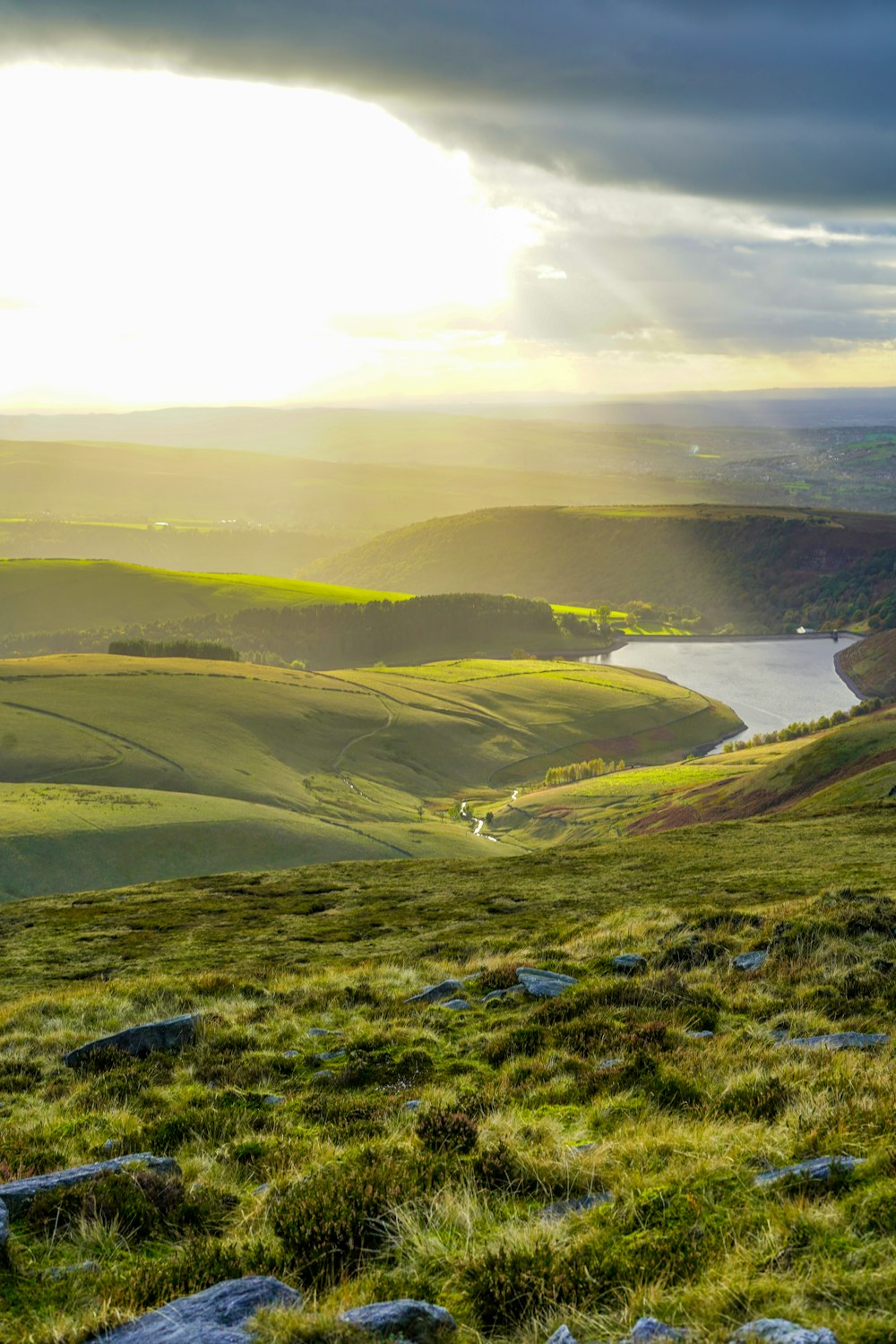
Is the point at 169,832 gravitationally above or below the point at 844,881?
below

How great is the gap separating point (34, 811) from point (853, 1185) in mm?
104356

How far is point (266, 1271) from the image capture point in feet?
24.9

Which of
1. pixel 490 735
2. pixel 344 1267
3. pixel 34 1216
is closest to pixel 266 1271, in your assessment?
pixel 344 1267

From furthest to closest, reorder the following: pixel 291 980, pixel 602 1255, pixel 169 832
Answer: pixel 169 832 → pixel 291 980 → pixel 602 1255

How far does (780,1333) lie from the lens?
584 cm

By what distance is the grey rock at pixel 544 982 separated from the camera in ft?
58.9

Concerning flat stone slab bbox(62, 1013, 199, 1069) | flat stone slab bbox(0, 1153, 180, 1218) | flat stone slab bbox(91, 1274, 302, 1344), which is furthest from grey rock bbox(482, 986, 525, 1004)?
flat stone slab bbox(91, 1274, 302, 1344)

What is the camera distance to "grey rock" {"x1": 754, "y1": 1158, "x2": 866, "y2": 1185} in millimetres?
8227

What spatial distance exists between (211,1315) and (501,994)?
39.9 feet

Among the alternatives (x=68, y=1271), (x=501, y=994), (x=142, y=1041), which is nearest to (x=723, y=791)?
(x=501, y=994)

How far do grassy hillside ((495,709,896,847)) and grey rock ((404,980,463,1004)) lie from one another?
135 feet

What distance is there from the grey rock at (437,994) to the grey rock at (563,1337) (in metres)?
12.8

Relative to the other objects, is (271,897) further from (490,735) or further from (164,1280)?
(490,735)

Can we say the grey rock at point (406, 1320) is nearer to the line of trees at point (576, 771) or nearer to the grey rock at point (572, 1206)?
the grey rock at point (572, 1206)
